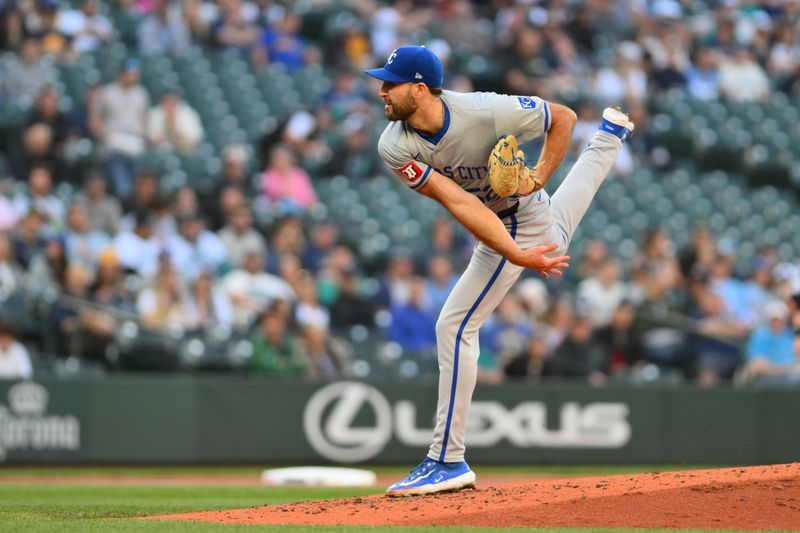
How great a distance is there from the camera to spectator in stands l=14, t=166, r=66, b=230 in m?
12.7

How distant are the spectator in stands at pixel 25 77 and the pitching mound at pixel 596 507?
28.8 ft

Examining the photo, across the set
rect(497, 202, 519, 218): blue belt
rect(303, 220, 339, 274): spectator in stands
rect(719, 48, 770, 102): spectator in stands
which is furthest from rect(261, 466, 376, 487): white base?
rect(719, 48, 770, 102): spectator in stands

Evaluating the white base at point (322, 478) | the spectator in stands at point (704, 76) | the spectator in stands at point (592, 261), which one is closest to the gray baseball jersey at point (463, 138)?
the white base at point (322, 478)

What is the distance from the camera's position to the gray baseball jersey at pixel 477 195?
6.42 meters

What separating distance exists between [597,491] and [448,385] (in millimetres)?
931

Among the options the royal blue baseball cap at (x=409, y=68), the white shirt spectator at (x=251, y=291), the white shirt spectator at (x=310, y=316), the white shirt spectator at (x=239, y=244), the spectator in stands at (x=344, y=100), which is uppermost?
the spectator in stands at (x=344, y=100)

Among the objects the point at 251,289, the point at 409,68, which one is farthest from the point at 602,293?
the point at 409,68

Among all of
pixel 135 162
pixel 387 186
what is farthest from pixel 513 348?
pixel 135 162

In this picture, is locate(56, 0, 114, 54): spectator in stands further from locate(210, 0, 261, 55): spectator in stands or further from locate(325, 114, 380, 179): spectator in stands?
locate(325, 114, 380, 179): spectator in stands

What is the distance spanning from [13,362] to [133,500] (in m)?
3.74

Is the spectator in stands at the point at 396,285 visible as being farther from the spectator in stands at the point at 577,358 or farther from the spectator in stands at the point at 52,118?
the spectator in stands at the point at 52,118

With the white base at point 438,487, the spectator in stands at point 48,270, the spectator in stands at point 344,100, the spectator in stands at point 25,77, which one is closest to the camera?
the white base at point 438,487

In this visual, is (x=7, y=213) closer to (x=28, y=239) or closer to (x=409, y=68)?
(x=28, y=239)

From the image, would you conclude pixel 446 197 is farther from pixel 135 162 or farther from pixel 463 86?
pixel 463 86
